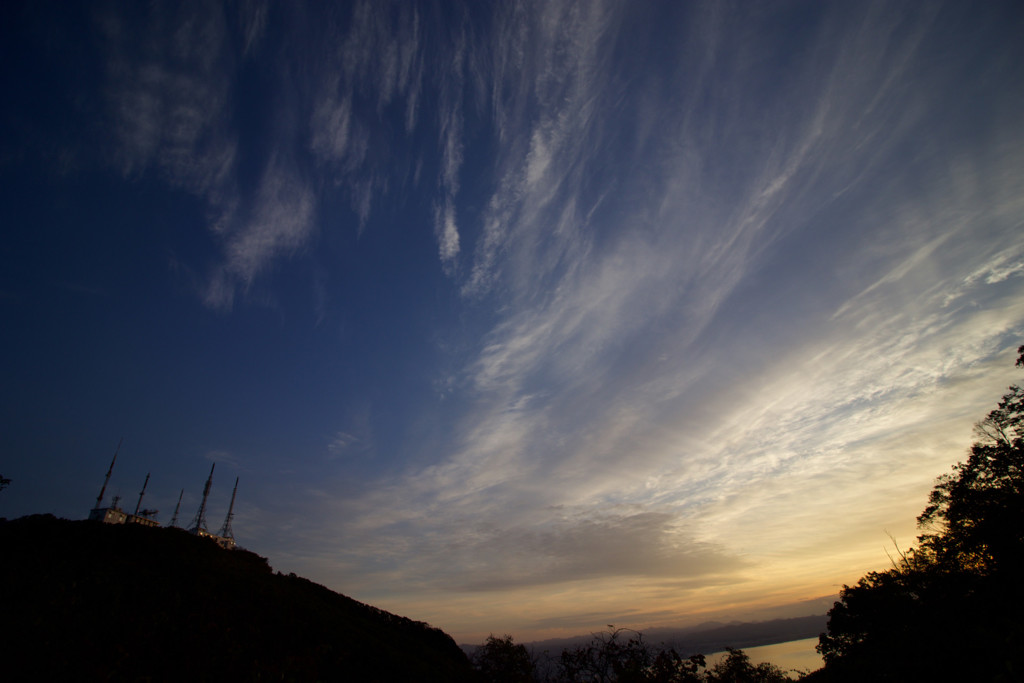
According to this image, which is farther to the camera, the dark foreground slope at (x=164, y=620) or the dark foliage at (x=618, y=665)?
the dark foreground slope at (x=164, y=620)

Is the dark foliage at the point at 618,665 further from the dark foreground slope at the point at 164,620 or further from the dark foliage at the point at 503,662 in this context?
the dark foreground slope at the point at 164,620

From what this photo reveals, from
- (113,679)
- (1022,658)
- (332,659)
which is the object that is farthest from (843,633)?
(113,679)

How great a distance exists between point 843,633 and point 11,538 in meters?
85.6

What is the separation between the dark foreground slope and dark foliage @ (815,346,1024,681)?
27046mm

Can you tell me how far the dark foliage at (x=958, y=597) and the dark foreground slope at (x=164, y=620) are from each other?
27046 millimetres

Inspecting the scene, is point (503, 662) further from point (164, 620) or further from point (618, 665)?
point (164, 620)

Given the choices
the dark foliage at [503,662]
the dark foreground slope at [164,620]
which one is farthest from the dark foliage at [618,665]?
the dark foreground slope at [164,620]

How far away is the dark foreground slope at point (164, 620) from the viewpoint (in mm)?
19938

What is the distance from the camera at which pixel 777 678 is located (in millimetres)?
31734

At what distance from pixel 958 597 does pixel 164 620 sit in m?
57.6

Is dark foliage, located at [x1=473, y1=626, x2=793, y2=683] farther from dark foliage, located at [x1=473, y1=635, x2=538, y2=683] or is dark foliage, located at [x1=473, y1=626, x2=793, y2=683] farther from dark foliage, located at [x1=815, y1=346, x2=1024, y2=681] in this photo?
dark foliage, located at [x1=815, y1=346, x2=1024, y2=681]

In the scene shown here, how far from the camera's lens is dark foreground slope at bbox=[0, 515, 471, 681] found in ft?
65.4

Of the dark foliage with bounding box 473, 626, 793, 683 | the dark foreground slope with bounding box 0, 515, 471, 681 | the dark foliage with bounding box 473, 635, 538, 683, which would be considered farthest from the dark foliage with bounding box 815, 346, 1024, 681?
the dark foreground slope with bounding box 0, 515, 471, 681

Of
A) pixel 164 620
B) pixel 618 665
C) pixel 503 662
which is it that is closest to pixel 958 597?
pixel 618 665
